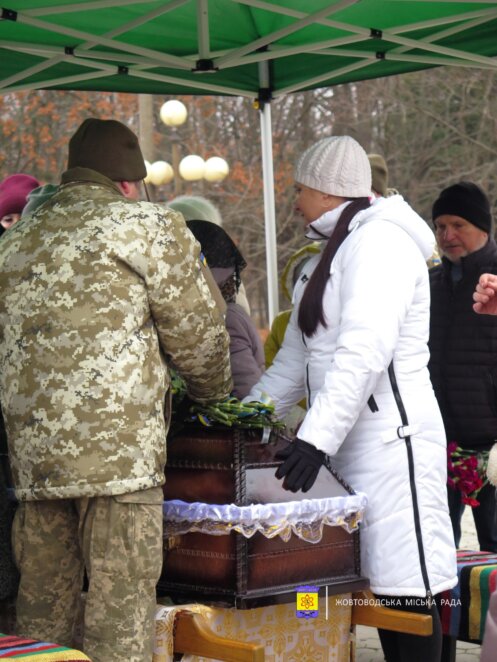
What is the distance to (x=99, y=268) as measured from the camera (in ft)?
9.34

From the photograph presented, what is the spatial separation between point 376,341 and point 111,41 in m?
2.33

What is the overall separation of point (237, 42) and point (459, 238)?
5.06ft

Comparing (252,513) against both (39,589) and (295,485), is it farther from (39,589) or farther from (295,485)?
(39,589)

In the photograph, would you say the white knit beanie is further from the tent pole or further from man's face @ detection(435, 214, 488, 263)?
the tent pole

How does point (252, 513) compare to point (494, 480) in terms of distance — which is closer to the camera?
point (494, 480)

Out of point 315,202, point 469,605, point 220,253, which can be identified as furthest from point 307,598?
point 220,253

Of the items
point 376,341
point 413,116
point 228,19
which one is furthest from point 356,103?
point 376,341

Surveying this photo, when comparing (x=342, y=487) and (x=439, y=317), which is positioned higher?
(x=439, y=317)

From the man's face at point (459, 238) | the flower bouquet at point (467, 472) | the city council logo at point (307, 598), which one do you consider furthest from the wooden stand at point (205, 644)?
the man's face at point (459, 238)

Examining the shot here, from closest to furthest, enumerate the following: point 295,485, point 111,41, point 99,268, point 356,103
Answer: point 99,268 → point 295,485 → point 111,41 → point 356,103

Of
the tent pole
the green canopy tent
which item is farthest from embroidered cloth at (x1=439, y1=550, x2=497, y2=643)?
the tent pole

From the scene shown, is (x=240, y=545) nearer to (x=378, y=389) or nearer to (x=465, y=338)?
(x=378, y=389)

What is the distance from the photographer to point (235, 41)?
5.33 metres

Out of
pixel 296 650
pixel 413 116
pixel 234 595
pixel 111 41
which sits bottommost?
pixel 296 650
